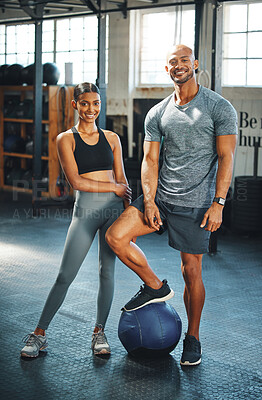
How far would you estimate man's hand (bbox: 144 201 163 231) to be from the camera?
2795mm

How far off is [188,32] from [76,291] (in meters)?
4.84

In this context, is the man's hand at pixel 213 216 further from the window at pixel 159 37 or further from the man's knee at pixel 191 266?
the window at pixel 159 37

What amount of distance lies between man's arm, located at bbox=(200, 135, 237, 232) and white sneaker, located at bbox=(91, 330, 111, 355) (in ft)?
2.75

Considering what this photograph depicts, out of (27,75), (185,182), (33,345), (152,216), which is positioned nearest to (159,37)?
(27,75)

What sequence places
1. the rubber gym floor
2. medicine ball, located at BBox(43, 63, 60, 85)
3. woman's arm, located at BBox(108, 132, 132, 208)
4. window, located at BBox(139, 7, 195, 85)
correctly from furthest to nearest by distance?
1. medicine ball, located at BBox(43, 63, 60, 85)
2. window, located at BBox(139, 7, 195, 85)
3. woman's arm, located at BBox(108, 132, 132, 208)
4. the rubber gym floor

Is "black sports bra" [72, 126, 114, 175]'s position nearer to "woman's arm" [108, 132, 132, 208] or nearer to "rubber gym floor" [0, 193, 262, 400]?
"woman's arm" [108, 132, 132, 208]

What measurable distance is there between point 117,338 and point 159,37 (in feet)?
19.0

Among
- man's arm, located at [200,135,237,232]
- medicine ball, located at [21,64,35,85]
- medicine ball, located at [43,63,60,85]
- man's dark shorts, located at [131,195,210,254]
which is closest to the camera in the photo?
man's arm, located at [200,135,237,232]

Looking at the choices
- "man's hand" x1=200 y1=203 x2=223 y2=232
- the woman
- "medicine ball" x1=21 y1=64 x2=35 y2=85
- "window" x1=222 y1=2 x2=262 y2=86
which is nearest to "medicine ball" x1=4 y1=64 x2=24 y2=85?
"medicine ball" x1=21 y1=64 x2=35 y2=85

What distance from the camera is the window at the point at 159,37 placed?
7.84m

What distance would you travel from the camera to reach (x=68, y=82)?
28.9 ft

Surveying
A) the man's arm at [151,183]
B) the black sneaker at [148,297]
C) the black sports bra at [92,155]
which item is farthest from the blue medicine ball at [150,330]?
the black sports bra at [92,155]

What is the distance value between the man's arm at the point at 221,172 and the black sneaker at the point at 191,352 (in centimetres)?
62

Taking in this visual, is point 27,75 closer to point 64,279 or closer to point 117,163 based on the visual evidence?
point 117,163
